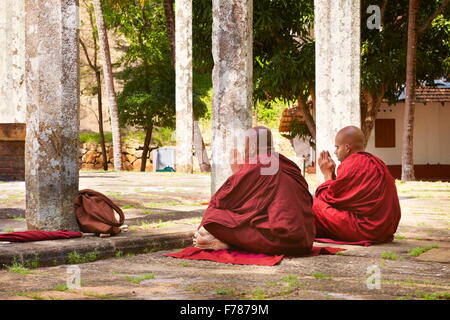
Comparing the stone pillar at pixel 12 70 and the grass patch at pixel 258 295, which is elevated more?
the stone pillar at pixel 12 70

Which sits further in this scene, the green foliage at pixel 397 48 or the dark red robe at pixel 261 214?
the green foliage at pixel 397 48

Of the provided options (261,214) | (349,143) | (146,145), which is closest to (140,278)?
(261,214)

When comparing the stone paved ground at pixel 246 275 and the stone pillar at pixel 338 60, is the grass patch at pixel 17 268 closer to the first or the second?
the stone paved ground at pixel 246 275

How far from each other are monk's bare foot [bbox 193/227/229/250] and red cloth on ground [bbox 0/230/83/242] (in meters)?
1.15

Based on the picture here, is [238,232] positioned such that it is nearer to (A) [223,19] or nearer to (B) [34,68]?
(B) [34,68]

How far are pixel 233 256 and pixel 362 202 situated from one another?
5.72 feet

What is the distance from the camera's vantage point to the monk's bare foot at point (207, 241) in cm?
711

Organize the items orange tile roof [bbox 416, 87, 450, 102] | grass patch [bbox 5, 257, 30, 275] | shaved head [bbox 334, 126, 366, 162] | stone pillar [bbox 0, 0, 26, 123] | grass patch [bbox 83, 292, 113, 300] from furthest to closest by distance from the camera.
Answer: orange tile roof [bbox 416, 87, 450, 102]
stone pillar [bbox 0, 0, 26, 123]
shaved head [bbox 334, 126, 366, 162]
grass patch [bbox 5, 257, 30, 275]
grass patch [bbox 83, 292, 113, 300]

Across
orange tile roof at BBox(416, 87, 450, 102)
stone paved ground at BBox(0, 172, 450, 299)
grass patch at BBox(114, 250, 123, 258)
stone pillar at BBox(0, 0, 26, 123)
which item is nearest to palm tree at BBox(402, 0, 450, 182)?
orange tile roof at BBox(416, 87, 450, 102)

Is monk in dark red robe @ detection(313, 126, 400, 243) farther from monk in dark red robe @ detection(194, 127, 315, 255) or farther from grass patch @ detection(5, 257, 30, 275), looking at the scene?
grass patch @ detection(5, 257, 30, 275)

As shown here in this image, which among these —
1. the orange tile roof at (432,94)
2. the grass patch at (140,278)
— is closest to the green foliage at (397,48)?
the orange tile roof at (432,94)

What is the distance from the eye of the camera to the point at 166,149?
104ft

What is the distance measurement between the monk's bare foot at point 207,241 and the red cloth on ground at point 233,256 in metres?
0.06

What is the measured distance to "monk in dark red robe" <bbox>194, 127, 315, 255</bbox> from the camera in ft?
22.7
